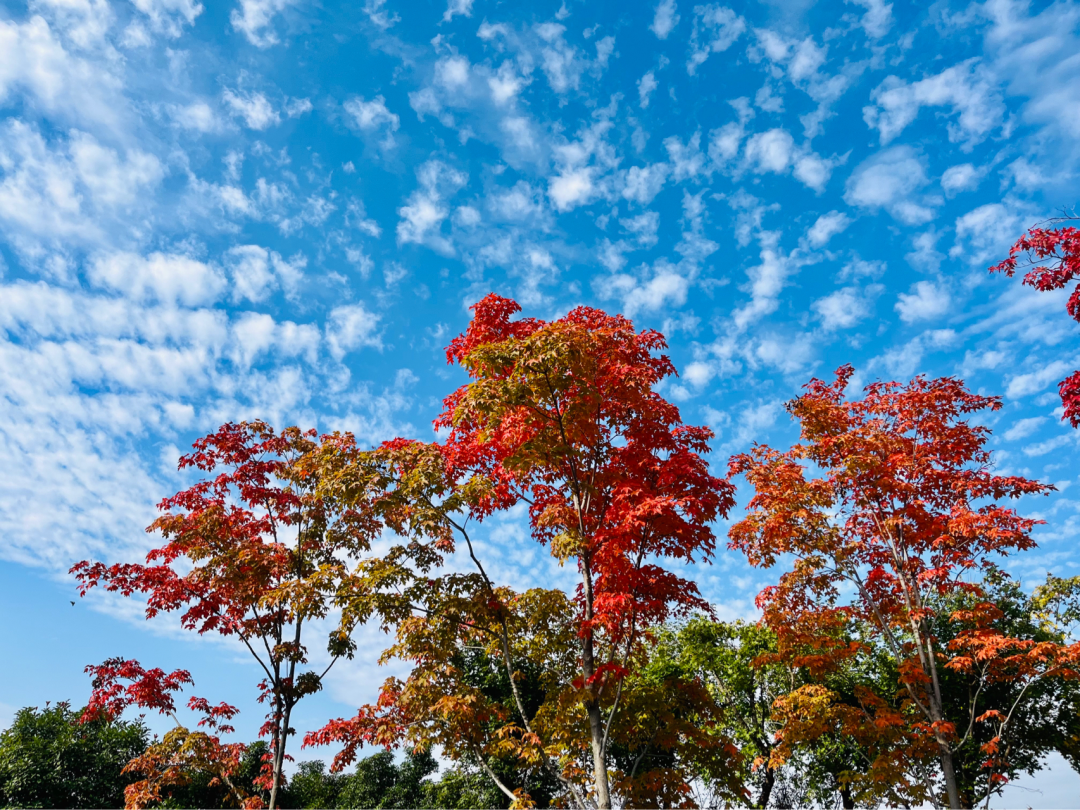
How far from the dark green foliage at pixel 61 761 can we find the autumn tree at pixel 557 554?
2119 centimetres

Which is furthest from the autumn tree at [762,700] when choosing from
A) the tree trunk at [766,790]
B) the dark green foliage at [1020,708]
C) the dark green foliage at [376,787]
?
the dark green foliage at [376,787]

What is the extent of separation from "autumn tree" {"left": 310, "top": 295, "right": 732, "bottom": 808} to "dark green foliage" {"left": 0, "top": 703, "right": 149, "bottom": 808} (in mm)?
21188

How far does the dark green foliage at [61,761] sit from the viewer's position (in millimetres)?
22844

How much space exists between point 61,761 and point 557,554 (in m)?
25.6

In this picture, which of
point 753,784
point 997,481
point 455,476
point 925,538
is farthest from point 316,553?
point 753,784

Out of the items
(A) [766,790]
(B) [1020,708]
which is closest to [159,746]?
(A) [766,790]

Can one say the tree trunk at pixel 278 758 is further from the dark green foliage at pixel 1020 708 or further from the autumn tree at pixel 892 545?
the dark green foliage at pixel 1020 708

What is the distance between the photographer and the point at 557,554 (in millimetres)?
9414

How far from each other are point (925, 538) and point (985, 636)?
216 cm

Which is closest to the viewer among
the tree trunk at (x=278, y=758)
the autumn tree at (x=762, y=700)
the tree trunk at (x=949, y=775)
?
the tree trunk at (x=278, y=758)

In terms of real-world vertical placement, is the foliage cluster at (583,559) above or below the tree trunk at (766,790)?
above

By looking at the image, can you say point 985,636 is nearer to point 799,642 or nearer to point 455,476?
point 799,642

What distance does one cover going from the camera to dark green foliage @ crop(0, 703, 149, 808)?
22844 millimetres

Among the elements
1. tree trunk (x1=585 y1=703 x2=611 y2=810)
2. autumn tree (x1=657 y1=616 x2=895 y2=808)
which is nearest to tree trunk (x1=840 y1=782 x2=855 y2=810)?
autumn tree (x1=657 y1=616 x2=895 y2=808)
